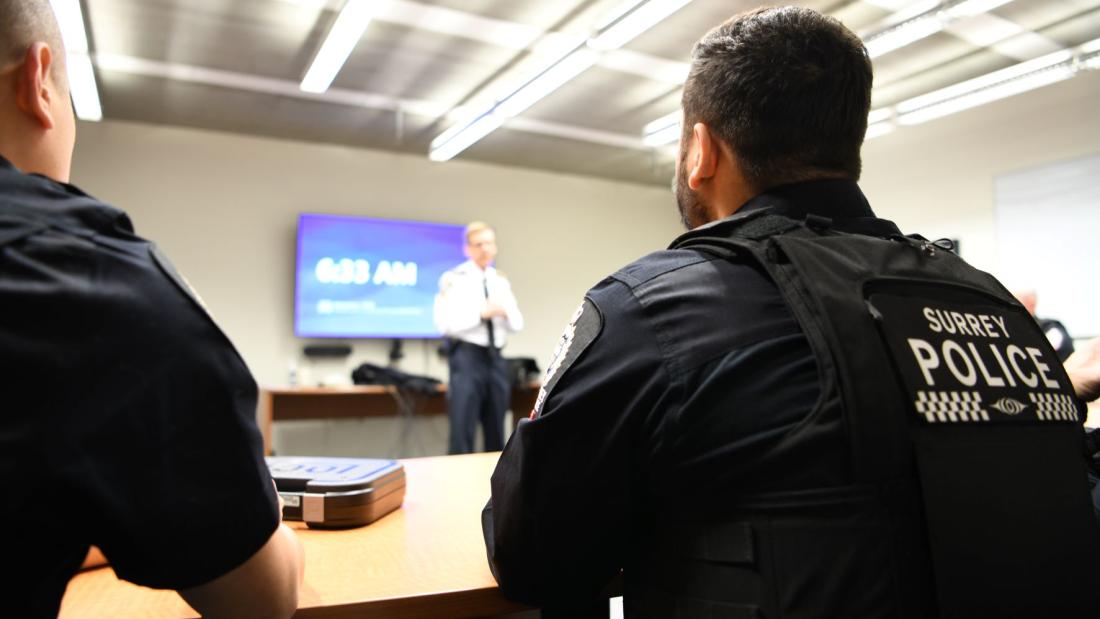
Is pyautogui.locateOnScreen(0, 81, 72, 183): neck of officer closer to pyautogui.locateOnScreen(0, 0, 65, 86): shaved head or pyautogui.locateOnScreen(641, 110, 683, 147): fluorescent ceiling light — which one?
pyautogui.locateOnScreen(0, 0, 65, 86): shaved head

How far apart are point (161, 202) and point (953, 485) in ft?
19.8

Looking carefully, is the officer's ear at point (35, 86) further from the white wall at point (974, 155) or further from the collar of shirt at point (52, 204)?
the white wall at point (974, 155)

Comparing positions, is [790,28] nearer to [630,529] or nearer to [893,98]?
[630,529]

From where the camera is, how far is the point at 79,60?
3984mm

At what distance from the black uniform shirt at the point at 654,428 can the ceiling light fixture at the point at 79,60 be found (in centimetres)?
310

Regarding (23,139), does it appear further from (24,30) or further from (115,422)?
(115,422)

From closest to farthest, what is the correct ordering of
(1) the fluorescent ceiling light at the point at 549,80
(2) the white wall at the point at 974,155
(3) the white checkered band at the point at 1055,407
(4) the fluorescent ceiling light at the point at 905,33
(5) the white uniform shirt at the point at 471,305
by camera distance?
(3) the white checkered band at the point at 1055,407, (4) the fluorescent ceiling light at the point at 905,33, (1) the fluorescent ceiling light at the point at 549,80, (5) the white uniform shirt at the point at 471,305, (2) the white wall at the point at 974,155

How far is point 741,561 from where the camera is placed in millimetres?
720

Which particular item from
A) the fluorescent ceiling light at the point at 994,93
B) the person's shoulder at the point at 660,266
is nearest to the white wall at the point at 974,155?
the fluorescent ceiling light at the point at 994,93

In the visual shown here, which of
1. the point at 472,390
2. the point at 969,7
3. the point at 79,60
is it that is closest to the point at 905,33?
the point at 969,7

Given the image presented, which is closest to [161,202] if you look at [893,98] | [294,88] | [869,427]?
[294,88]

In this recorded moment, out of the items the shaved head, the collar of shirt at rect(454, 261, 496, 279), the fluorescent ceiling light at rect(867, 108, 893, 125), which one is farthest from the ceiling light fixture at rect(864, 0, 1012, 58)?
the shaved head

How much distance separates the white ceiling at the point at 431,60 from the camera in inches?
154

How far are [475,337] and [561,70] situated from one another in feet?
5.82
